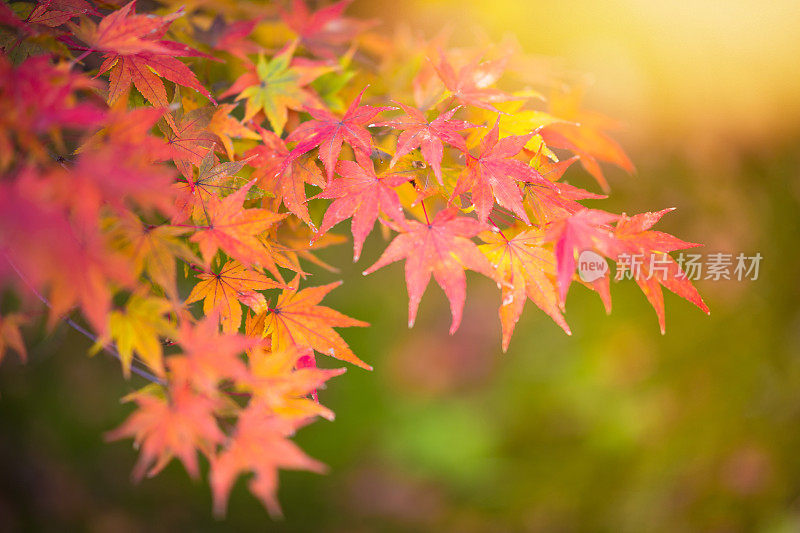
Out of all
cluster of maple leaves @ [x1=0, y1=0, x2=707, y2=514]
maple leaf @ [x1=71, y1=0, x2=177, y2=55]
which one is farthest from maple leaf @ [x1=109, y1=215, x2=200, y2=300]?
maple leaf @ [x1=71, y1=0, x2=177, y2=55]

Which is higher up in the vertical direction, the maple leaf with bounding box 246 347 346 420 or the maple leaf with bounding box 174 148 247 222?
the maple leaf with bounding box 174 148 247 222

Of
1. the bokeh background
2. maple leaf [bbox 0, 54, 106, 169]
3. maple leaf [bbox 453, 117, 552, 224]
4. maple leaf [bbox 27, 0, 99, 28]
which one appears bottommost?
the bokeh background

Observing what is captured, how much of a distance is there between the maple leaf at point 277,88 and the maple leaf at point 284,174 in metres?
0.06

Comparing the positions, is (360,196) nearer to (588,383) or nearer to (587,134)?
(587,134)

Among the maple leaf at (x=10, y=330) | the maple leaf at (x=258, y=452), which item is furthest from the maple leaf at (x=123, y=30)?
the maple leaf at (x=258, y=452)

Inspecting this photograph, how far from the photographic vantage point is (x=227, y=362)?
18.0 inches

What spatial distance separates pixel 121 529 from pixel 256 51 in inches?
66.5

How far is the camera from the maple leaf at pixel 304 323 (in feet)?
2.06

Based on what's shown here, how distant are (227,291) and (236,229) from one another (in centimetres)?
9

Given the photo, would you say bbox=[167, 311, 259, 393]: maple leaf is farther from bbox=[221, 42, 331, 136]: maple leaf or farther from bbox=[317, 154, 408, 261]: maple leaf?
bbox=[221, 42, 331, 136]: maple leaf

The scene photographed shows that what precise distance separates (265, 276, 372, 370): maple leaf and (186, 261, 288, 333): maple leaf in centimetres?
4

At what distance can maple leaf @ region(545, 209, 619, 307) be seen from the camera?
513 millimetres

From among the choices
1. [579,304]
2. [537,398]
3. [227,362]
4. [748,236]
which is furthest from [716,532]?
[227,362]

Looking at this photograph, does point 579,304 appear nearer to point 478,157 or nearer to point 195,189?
point 478,157
